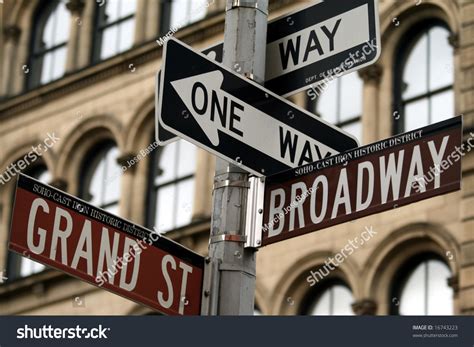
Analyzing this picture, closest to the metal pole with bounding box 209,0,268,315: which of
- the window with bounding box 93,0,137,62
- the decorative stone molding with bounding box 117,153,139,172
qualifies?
the decorative stone molding with bounding box 117,153,139,172

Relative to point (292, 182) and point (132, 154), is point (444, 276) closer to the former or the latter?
point (132, 154)

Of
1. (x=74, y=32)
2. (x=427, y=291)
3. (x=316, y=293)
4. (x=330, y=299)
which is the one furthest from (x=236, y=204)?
(x=74, y=32)

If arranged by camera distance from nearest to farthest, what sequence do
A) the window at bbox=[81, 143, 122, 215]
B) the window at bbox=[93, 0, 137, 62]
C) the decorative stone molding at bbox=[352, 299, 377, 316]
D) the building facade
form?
the building facade
the decorative stone molding at bbox=[352, 299, 377, 316]
the window at bbox=[81, 143, 122, 215]
the window at bbox=[93, 0, 137, 62]

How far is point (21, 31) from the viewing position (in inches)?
1102

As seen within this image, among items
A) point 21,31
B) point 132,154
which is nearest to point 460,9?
point 132,154

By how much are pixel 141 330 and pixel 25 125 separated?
2086 centimetres

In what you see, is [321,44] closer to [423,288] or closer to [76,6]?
[423,288]

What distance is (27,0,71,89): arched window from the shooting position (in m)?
27.2

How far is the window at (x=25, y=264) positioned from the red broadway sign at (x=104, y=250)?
18.7 meters

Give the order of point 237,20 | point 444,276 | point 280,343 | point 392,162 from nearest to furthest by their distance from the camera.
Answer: point 280,343 < point 392,162 < point 237,20 < point 444,276

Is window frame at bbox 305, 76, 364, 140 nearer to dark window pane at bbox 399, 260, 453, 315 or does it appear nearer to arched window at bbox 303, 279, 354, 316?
arched window at bbox 303, 279, 354, 316

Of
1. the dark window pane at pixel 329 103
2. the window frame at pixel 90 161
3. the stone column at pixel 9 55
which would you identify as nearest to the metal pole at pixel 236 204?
the dark window pane at pixel 329 103

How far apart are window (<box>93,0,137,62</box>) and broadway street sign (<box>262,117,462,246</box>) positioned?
19.3m

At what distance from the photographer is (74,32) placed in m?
26.9
